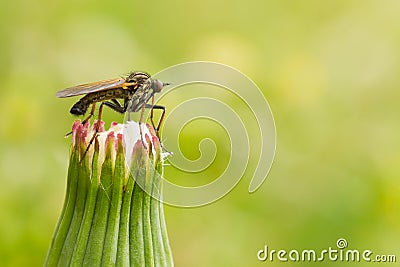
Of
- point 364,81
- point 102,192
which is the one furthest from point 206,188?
point 364,81

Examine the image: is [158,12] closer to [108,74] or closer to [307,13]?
[307,13]

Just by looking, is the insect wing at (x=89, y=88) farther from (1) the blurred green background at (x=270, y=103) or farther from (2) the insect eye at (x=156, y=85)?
(1) the blurred green background at (x=270, y=103)

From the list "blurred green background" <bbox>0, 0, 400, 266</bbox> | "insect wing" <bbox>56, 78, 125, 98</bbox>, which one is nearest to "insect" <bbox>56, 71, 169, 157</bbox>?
"insect wing" <bbox>56, 78, 125, 98</bbox>

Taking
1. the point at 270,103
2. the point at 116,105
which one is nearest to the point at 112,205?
the point at 116,105

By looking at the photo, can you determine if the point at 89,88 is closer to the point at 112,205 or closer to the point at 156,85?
the point at 156,85

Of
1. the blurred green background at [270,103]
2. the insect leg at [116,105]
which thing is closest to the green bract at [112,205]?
the insect leg at [116,105]
